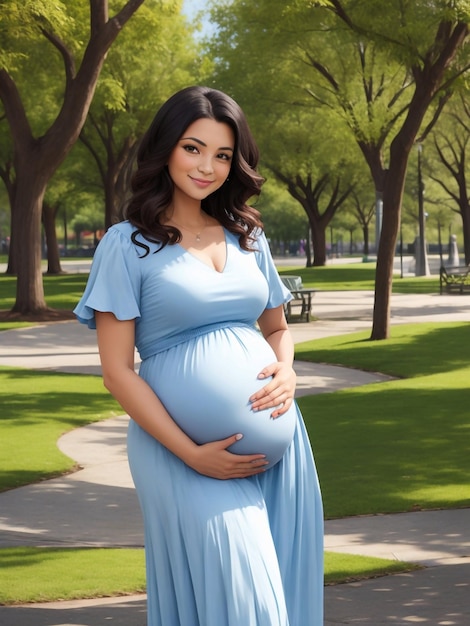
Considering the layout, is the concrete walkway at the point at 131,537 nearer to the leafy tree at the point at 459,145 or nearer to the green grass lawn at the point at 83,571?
the green grass lawn at the point at 83,571

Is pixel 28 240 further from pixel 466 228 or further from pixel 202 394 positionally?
pixel 466 228

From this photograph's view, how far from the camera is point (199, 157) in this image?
3773mm

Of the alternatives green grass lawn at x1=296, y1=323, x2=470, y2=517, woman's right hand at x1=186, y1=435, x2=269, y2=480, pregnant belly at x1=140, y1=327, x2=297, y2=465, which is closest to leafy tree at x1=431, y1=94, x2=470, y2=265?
green grass lawn at x1=296, y1=323, x2=470, y2=517

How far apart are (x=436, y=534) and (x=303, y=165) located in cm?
4826

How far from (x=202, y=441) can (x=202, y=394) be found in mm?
135

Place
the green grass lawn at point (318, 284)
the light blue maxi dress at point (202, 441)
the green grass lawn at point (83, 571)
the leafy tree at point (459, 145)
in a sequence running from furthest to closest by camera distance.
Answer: the leafy tree at point (459, 145) < the green grass lawn at point (318, 284) < the green grass lawn at point (83, 571) < the light blue maxi dress at point (202, 441)

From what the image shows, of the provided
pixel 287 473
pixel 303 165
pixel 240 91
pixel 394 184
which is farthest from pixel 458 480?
pixel 303 165

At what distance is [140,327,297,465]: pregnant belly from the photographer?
143 inches

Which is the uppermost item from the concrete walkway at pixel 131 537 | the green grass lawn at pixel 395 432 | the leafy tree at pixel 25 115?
the leafy tree at pixel 25 115

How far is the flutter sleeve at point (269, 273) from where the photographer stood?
4.00 m

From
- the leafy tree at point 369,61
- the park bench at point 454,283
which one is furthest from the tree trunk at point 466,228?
the park bench at point 454,283

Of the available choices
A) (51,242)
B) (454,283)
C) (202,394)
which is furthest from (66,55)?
(51,242)

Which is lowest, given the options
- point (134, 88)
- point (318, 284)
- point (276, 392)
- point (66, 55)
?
point (318, 284)

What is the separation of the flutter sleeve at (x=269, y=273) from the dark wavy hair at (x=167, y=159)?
0.20 feet
